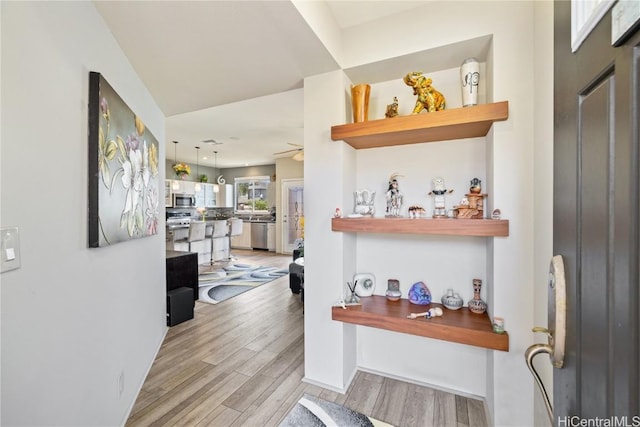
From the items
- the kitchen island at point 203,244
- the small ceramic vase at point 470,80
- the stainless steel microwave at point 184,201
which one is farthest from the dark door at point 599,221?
the stainless steel microwave at point 184,201

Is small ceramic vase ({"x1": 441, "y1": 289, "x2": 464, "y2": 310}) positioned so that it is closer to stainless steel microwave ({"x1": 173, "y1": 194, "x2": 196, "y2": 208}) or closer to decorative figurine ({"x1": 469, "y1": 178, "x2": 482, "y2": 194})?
decorative figurine ({"x1": 469, "y1": 178, "x2": 482, "y2": 194})

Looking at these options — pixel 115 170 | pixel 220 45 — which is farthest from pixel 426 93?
pixel 115 170

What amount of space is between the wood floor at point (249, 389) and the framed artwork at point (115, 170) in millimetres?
1123

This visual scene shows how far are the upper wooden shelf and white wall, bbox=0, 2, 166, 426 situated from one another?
1.34m

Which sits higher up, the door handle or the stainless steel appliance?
the door handle

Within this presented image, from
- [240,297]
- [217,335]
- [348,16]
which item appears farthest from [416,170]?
[240,297]

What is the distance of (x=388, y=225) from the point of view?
175cm

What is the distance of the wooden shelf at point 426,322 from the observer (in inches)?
59.8

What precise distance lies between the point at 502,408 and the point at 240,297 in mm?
3375

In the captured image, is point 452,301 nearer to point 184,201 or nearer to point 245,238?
point 184,201

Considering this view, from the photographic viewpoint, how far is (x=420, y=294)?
6.36ft

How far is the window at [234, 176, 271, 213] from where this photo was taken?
8.79 metres

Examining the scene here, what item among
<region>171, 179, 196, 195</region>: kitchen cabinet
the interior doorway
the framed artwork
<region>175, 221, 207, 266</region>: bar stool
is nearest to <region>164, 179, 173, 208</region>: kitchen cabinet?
<region>171, 179, 196, 195</region>: kitchen cabinet

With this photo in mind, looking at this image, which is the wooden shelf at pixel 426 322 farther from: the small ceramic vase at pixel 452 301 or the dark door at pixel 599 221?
the dark door at pixel 599 221
